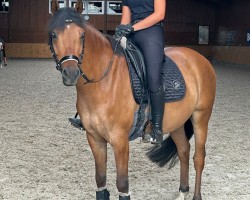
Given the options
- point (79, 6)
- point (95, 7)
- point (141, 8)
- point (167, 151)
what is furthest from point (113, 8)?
point (79, 6)

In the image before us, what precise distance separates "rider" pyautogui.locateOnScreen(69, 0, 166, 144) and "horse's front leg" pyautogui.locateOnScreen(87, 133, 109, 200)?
0.46m

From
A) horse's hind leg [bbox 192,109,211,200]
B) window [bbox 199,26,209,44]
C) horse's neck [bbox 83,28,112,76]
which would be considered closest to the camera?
horse's neck [bbox 83,28,112,76]

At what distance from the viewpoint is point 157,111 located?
400 centimetres

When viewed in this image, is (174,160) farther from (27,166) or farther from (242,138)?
(242,138)

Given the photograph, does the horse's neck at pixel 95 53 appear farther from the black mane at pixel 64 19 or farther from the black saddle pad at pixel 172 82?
the black saddle pad at pixel 172 82

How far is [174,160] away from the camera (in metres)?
5.08

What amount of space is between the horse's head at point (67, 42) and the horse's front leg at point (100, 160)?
0.85m

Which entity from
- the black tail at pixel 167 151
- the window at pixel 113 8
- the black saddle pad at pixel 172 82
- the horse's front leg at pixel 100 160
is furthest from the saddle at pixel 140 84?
the window at pixel 113 8

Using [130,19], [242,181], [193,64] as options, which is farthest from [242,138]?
[130,19]

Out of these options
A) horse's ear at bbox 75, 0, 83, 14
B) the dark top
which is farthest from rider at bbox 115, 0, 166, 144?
horse's ear at bbox 75, 0, 83, 14

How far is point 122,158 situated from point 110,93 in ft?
1.85

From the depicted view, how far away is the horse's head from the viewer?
318 centimetres

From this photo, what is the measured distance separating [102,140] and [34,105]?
794cm

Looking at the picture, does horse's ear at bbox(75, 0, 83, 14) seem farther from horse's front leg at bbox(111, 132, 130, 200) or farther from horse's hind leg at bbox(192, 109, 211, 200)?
horse's hind leg at bbox(192, 109, 211, 200)
